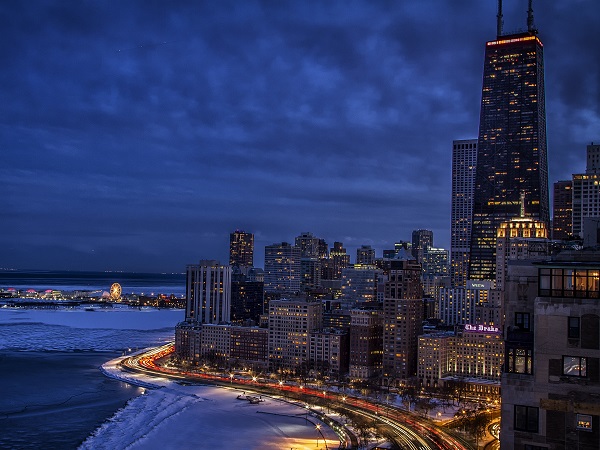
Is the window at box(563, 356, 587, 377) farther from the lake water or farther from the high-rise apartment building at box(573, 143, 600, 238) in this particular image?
the high-rise apartment building at box(573, 143, 600, 238)

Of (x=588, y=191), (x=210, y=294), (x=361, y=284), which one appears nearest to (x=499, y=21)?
(x=588, y=191)

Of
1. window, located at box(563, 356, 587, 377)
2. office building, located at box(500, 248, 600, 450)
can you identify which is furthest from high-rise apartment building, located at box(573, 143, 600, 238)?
window, located at box(563, 356, 587, 377)

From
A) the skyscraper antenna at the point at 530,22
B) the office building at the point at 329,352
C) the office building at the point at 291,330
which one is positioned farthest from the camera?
the skyscraper antenna at the point at 530,22

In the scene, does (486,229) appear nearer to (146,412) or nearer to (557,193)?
(557,193)

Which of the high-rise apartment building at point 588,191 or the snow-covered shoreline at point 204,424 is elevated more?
the high-rise apartment building at point 588,191

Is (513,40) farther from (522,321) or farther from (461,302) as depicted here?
(522,321)

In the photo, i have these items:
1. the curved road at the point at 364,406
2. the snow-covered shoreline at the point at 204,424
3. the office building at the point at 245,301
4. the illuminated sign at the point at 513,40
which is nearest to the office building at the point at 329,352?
the curved road at the point at 364,406

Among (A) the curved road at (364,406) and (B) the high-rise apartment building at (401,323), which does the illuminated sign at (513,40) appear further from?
(A) the curved road at (364,406)
